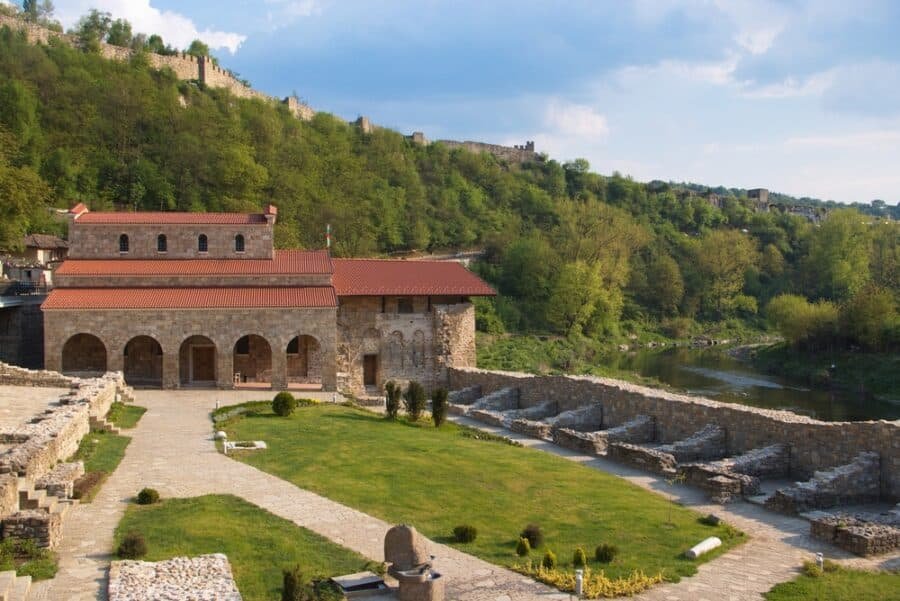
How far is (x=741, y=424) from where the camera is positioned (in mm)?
24484

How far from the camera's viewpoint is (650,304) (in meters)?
89.1

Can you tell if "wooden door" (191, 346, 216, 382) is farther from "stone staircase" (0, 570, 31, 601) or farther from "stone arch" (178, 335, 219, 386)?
"stone staircase" (0, 570, 31, 601)

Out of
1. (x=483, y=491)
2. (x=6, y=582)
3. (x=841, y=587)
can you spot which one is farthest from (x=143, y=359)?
(x=841, y=587)

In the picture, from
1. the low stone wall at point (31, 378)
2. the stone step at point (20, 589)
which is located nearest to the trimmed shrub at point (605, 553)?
the stone step at point (20, 589)

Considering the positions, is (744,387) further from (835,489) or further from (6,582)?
(6,582)

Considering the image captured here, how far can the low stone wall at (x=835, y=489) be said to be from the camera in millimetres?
18828

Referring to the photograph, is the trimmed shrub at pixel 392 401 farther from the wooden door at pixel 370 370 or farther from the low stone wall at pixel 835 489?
the low stone wall at pixel 835 489

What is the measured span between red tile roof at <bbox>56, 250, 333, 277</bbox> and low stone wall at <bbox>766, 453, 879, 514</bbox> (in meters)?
25.0

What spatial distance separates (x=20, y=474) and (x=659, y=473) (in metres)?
15.8

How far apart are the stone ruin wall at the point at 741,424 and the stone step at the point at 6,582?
18684mm

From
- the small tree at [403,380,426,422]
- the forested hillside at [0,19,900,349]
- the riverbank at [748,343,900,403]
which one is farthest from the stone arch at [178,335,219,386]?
the riverbank at [748,343,900,403]

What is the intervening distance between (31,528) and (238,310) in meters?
22.3

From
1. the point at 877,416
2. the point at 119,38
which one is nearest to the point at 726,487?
the point at 877,416

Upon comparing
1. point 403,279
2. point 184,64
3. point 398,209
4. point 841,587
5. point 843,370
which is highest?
point 184,64
